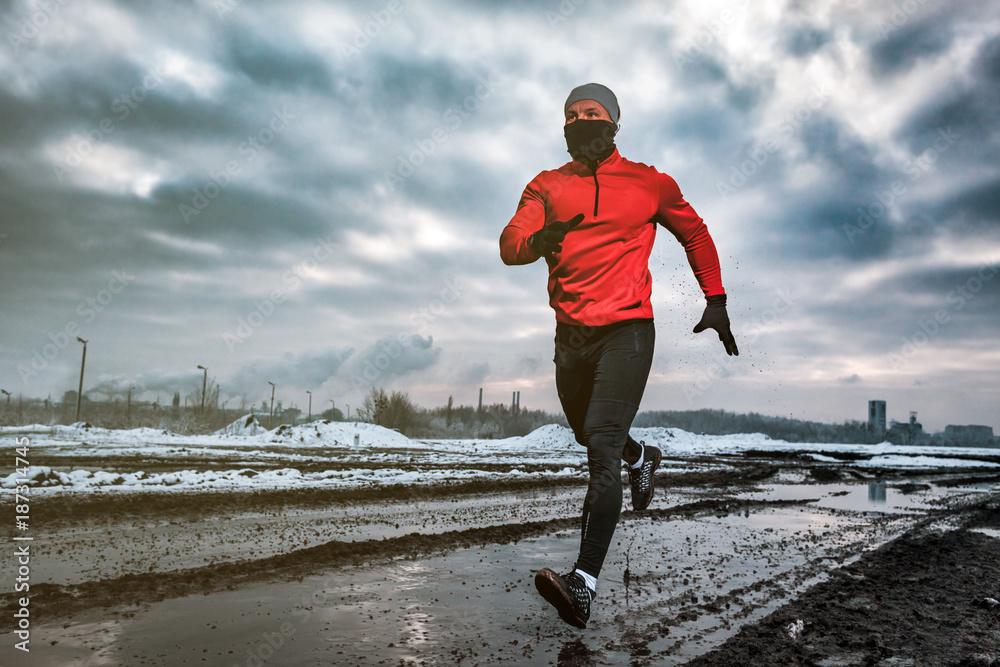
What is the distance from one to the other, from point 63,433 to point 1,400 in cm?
5593

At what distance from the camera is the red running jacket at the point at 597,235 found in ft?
8.91

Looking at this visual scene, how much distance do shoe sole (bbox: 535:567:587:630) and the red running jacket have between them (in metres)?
1.11

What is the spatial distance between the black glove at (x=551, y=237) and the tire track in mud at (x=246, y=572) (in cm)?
296

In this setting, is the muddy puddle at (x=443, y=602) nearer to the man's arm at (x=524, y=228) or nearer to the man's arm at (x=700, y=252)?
the man's arm at (x=700, y=252)

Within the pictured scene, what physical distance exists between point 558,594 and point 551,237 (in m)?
1.53

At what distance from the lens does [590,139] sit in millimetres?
2729

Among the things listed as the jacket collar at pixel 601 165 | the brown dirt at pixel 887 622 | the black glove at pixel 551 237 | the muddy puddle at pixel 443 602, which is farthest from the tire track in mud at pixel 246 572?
the jacket collar at pixel 601 165

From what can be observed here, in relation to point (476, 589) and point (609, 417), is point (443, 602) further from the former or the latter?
point (609, 417)

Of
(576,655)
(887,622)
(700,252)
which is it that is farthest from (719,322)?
(887,622)

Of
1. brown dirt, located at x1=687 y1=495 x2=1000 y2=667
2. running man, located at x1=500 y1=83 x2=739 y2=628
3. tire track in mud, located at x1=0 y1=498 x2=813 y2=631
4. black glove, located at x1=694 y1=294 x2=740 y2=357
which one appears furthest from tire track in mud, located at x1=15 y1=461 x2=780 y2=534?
black glove, located at x1=694 y1=294 x2=740 y2=357

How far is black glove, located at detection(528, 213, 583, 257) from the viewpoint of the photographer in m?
2.43

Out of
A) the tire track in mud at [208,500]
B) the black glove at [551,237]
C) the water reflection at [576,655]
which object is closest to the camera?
the black glove at [551,237]

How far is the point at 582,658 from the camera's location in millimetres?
2641

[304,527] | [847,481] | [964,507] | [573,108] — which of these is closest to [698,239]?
[573,108]
